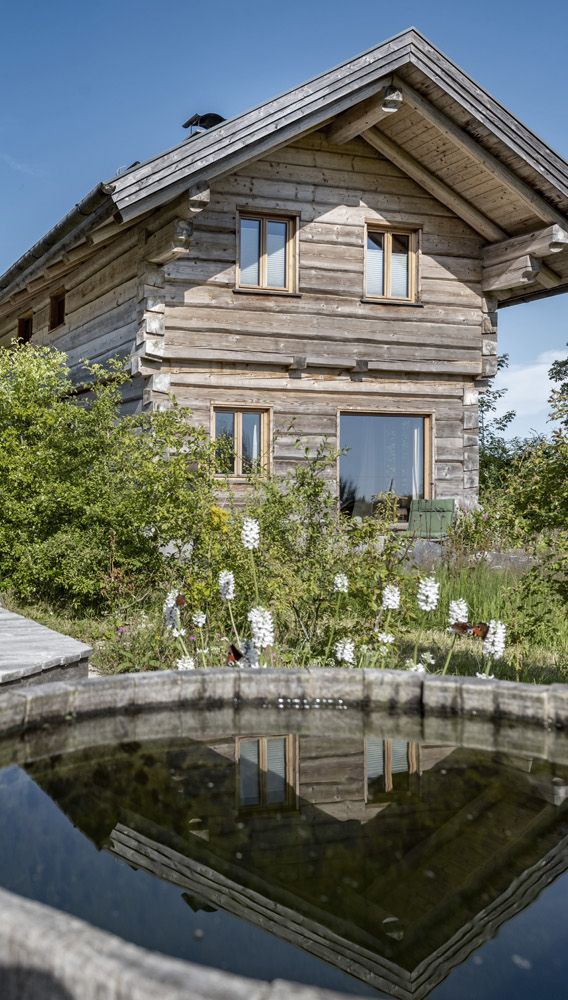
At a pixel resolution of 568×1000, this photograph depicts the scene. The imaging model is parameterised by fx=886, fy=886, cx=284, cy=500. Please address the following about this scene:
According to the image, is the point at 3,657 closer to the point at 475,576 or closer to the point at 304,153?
the point at 475,576

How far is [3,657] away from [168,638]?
52.0 inches

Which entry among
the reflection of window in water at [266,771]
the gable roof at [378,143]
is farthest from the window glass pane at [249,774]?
the gable roof at [378,143]

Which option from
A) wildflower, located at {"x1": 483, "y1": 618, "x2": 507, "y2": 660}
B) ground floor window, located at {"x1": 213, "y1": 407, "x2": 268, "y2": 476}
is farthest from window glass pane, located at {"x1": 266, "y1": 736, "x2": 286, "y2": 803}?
ground floor window, located at {"x1": 213, "y1": 407, "x2": 268, "y2": 476}

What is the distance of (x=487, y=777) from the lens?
305 cm

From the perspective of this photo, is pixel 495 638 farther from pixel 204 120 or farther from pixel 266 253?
pixel 204 120

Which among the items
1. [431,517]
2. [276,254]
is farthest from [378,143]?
[431,517]

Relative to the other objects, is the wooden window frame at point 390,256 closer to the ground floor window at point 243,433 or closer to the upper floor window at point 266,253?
the upper floor window at point 266,253

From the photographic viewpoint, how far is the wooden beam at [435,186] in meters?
12.2

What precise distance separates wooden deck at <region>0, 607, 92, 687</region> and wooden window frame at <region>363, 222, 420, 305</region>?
8402 mm

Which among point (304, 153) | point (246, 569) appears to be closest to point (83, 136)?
point (304, 153)

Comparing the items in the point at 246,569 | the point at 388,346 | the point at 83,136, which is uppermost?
the point at 83,136

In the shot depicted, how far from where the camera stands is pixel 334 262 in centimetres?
1221

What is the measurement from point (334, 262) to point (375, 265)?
744mm

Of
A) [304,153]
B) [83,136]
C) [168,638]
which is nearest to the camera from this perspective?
[168,638]
